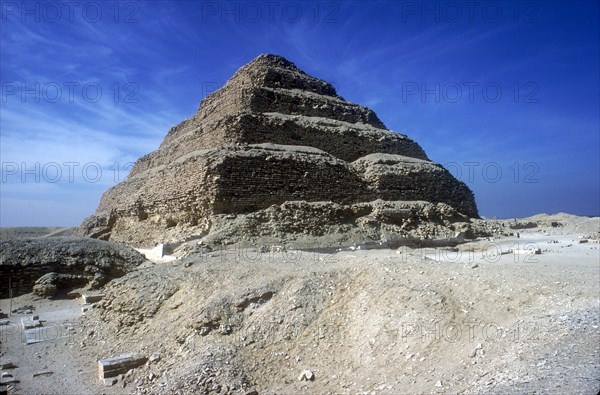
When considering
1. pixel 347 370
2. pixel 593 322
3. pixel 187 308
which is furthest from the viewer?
pixel 187 308

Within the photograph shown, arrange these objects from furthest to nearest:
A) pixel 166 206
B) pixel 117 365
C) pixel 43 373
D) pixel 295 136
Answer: pixel 295 136 < pixel 166 206 < pixel 43 373 < pixel 117 365

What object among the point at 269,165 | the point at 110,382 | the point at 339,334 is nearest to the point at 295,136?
the point at 269,165

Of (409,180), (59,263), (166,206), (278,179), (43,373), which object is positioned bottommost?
(43,373)

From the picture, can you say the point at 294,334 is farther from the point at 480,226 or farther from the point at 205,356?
the point at 480,226

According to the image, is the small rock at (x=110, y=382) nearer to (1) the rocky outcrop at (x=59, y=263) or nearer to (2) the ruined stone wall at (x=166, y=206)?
(1) the rocky outcrop at (x=59, y=263)

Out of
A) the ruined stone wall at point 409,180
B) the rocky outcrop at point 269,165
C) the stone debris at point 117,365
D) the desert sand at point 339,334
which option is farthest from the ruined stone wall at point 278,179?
the stone debris at point 117,365

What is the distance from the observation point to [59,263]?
1550 centimetres

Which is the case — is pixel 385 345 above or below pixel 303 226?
below

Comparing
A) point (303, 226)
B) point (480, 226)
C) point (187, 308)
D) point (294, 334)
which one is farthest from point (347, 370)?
point (480, 226)

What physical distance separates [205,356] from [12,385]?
383cm

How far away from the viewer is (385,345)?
19.6ft

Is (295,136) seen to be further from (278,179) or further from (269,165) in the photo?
(278,179)

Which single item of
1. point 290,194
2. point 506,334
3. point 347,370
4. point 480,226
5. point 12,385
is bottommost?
point 12,385

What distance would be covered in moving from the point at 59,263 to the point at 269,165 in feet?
30.1
